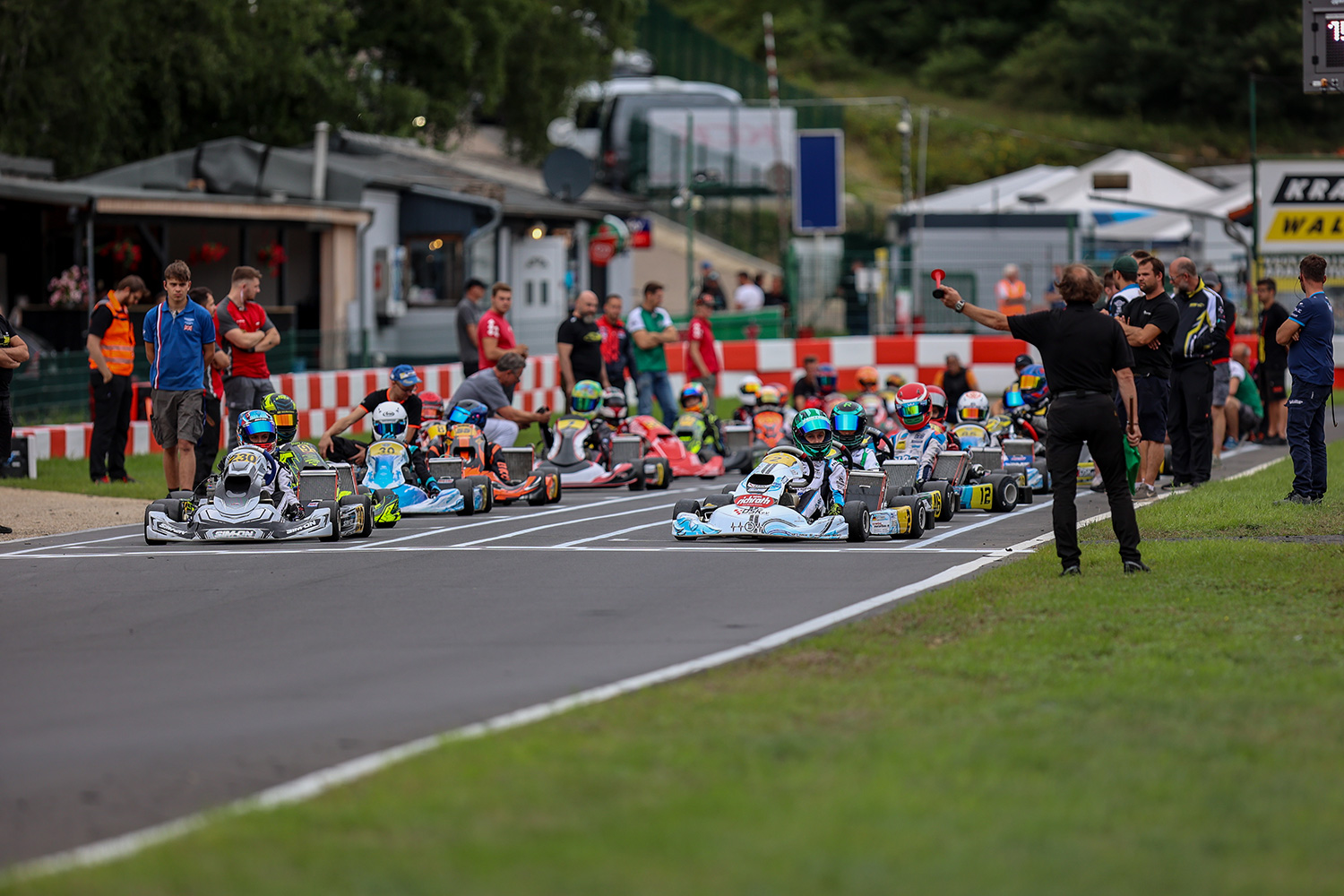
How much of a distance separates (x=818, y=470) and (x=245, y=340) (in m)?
5.52

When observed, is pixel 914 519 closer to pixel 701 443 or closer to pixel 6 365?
pixel 6 365

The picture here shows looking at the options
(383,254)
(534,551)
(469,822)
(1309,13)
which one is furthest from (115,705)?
(383,254)

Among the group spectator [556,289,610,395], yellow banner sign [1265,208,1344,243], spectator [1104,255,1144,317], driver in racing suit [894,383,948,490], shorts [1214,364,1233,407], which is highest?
yellow banner sign [1265,208,1344,243]

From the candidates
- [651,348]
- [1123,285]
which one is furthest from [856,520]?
[651,348]

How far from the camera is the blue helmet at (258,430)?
1392 cm

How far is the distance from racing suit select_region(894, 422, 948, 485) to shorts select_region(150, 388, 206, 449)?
5.84 meters

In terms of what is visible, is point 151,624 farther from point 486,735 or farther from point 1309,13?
point 1309,13

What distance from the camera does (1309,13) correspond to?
15.6 m

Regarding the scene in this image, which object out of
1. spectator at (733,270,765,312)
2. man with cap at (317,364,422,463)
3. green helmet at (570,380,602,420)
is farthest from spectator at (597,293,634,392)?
spectator at (733,270,765,312)

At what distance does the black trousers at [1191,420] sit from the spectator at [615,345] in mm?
6764

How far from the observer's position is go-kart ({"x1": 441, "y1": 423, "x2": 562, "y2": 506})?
54.6 feet

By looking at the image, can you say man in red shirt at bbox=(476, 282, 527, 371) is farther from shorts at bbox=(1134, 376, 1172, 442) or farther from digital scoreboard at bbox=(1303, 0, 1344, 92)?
digital scoreboard at bbox=(1303, 0, 1344, 92)

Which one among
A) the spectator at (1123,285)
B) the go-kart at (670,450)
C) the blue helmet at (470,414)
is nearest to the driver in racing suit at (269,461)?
the blue helmet at (470,414)

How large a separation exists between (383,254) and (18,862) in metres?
26.6
